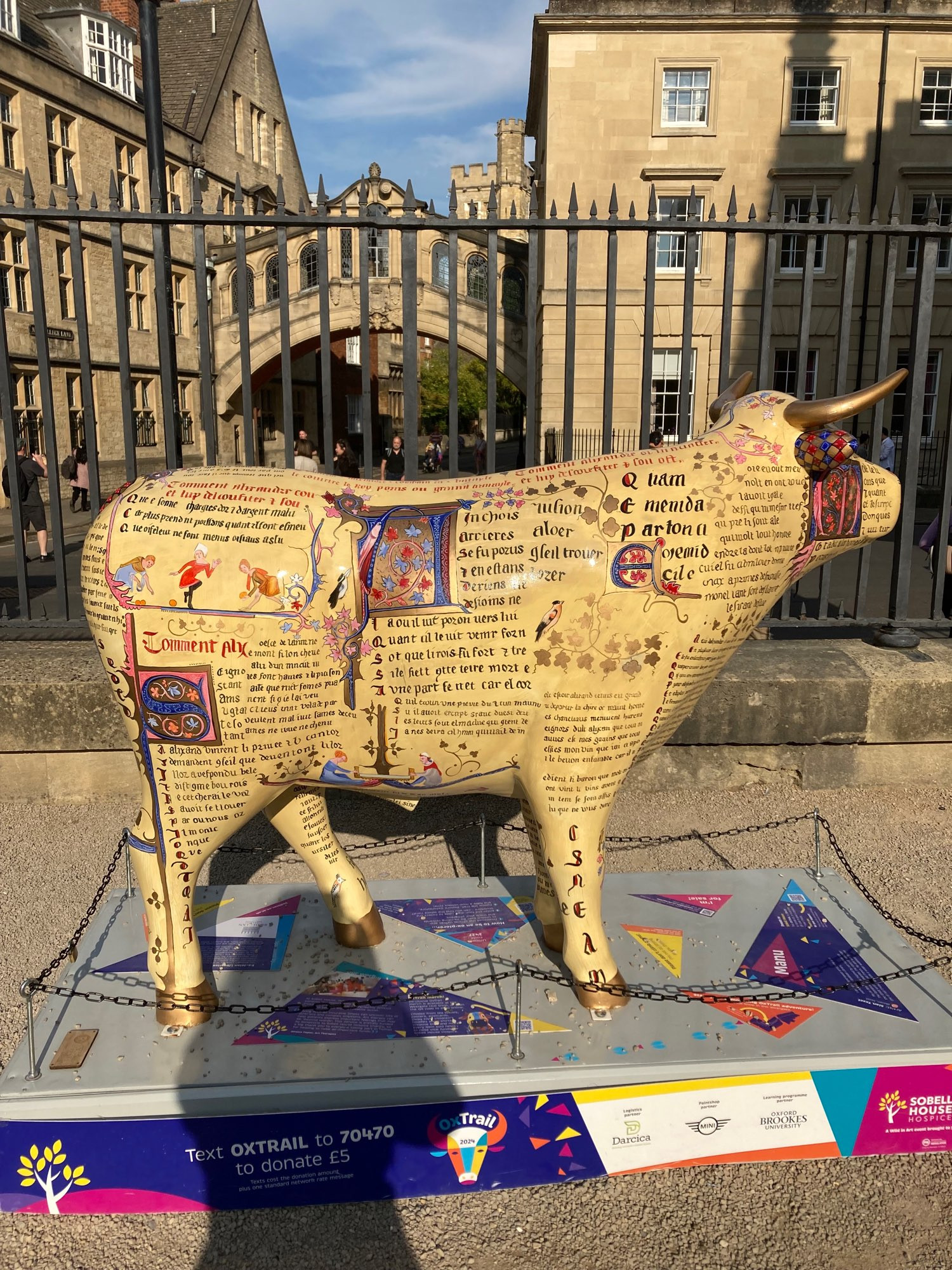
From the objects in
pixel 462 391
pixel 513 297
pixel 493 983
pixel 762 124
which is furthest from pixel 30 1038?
pixel 462 391

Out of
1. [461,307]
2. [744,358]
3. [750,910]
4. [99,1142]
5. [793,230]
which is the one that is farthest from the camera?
[744,358]

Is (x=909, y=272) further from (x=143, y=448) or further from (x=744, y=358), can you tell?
(x=143, y=448)

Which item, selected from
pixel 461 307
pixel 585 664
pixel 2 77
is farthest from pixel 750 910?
pixel 2 77

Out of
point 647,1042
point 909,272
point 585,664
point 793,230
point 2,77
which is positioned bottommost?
point 647,1042

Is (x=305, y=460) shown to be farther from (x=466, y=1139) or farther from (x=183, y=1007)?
(x=466, y=1139)

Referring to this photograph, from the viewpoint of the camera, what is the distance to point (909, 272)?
1989 cm

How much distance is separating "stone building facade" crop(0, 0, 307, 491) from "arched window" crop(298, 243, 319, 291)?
203cm

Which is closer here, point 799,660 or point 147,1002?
point 147,1002

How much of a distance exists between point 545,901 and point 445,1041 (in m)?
0.61

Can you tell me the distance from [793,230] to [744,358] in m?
15.4

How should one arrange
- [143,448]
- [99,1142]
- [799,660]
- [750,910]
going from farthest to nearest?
1. [143,448]
2. [799,660]
3. [750,910]
4. [99,1142]

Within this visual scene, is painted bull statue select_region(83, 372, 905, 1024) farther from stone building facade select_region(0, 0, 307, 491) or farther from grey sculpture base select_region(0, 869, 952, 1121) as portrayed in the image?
stone building facade select_region(0, 0, 307, 491)

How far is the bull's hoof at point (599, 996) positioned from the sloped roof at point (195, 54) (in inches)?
1113

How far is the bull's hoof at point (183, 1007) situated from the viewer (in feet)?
8.52
